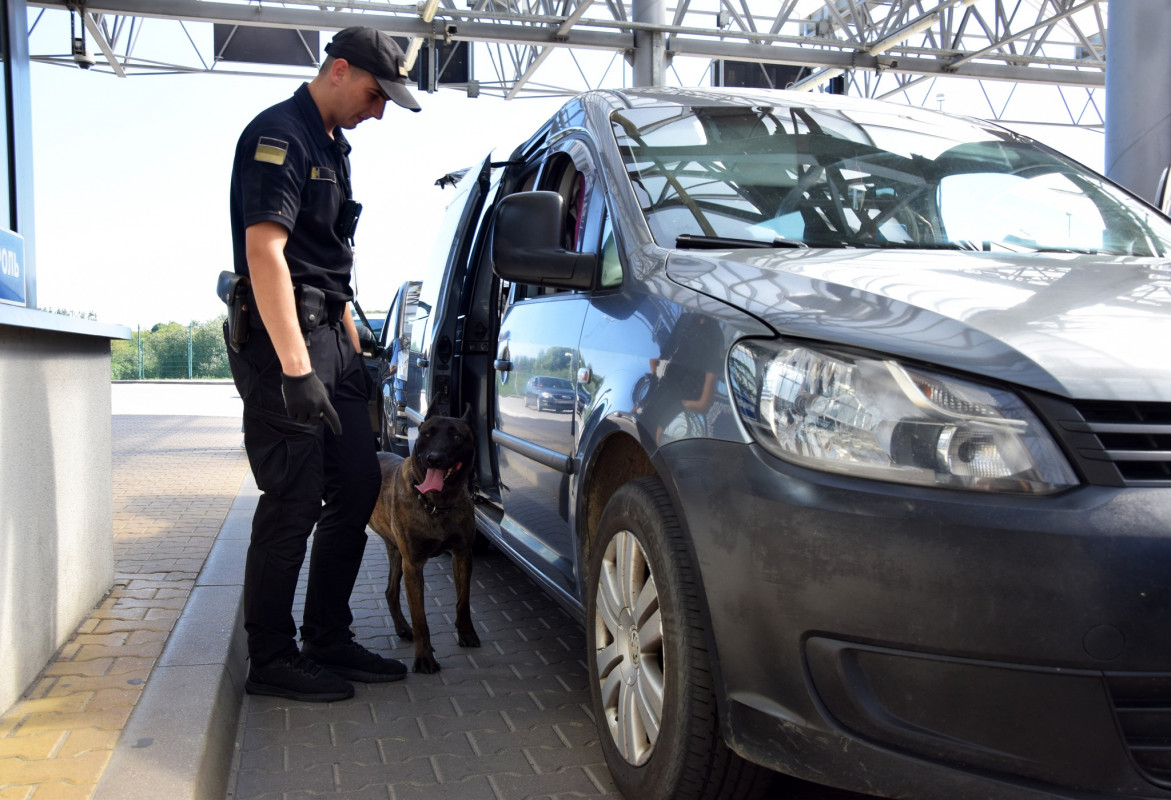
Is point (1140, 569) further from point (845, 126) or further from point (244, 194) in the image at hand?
point (244, 194)

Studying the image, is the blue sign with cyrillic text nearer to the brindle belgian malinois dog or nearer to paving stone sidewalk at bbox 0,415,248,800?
paving stone sidewalk at bbox 0,415,248,800

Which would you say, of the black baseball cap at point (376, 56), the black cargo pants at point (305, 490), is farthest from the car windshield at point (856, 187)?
the black cargo pants at point (305, 490)

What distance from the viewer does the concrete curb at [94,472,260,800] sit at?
2510 mm

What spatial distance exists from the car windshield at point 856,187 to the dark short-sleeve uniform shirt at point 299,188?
3.38ft

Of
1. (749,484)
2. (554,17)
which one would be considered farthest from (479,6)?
(749,484)

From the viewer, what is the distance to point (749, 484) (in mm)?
1969

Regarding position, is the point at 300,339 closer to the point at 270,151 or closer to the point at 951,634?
the point at 270,151

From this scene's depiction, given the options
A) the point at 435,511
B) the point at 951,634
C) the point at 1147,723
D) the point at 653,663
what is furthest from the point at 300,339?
the point at 1147,723

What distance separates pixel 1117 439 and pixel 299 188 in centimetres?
256

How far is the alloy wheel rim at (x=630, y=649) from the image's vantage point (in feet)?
7.79

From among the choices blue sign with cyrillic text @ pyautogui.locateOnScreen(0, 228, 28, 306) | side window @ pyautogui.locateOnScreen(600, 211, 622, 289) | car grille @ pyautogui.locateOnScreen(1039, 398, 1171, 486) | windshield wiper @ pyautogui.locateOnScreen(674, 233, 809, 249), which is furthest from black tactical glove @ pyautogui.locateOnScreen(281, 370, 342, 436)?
car grille @ pyautogui.locateOnScreen(1039, 398, 1171, 486)

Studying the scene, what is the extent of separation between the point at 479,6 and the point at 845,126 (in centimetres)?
1528

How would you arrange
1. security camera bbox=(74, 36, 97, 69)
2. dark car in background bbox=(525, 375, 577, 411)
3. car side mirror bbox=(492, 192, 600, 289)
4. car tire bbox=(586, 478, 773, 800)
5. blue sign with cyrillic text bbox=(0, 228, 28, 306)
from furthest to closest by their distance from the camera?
security camera bbox=(74, 36, 97, 69) < blue sign with cyrillic text bbox=(0, 228, 28, 306) < dark car in background bbox=(525, 375, 577, 411) < car side mirror bbox=(492, 192, 600, 289) < car tire bbox=(586, 478, 773, 800)

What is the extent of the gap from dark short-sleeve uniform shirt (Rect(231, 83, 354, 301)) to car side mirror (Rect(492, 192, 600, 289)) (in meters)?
0.73
